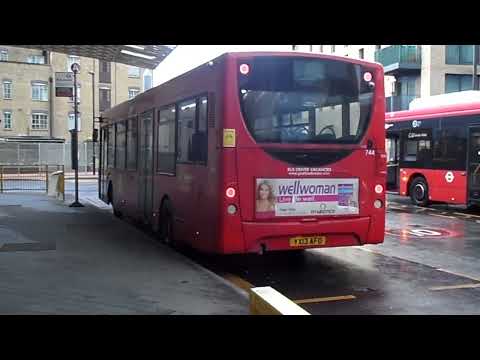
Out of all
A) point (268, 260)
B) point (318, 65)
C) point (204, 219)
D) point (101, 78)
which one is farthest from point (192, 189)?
point (101, 78)

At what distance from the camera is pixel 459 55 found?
36781 millimetres

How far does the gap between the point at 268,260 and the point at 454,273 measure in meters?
2.85

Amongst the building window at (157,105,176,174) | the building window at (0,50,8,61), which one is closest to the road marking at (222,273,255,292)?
the building window at (157,105,176,174)

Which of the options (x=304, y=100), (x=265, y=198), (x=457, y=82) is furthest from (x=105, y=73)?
(x=265, y=198)

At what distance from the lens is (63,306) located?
605cm

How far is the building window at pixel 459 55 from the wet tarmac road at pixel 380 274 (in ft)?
88.0

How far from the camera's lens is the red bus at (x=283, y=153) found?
771 cm

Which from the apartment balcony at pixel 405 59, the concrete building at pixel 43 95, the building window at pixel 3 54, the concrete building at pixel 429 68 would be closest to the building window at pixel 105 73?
the concrete building at pixel 43 95

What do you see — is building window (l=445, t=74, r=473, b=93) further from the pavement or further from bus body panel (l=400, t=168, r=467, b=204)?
the pavement

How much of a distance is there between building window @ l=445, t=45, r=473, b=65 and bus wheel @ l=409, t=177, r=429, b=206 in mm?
20703

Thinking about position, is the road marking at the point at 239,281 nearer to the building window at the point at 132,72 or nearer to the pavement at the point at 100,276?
the pavement at the point at 100,276

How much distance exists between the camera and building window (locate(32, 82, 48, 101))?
57.3m

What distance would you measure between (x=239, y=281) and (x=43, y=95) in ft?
178

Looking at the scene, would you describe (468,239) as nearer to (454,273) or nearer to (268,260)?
(454,273)
